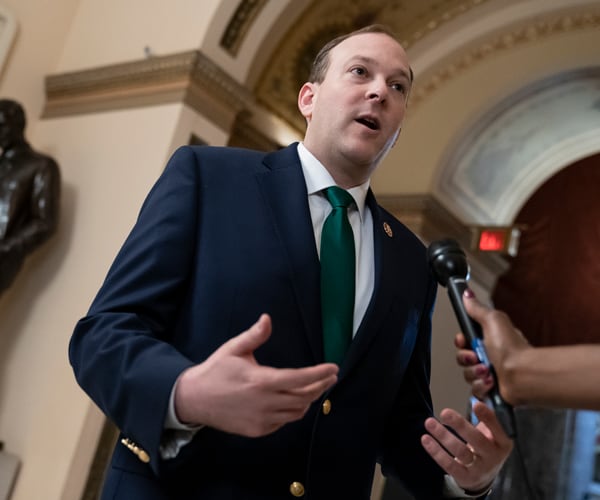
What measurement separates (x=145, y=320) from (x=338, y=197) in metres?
0.49

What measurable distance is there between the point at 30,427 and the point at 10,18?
11.1ft

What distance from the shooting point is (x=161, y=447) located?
3.56 feet

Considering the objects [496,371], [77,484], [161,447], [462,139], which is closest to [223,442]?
[161,447]

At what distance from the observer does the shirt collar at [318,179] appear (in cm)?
147

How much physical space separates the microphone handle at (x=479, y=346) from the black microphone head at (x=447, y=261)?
30 mm

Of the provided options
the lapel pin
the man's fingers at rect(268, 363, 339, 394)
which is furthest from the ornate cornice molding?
the man's fingers at rect(268, 363, 339, 394)

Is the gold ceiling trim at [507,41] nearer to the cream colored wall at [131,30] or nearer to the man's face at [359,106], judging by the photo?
the cream colored wall at [131,30]

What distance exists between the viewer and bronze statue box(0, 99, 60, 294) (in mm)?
4758

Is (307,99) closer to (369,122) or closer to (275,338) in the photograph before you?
(369,122)

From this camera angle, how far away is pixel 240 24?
546 cm

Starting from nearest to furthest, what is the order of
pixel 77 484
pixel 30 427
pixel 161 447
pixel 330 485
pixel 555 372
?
pixel 555 372 < pixel 161 447 < pixel 330 485 < pixel 77 484 < pixel 30 427

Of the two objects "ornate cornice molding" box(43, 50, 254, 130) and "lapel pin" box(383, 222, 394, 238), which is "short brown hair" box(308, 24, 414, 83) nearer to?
"lapel pin" box(383, 222, 394, 238)

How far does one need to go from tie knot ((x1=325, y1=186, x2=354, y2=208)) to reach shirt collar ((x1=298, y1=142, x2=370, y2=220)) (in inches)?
0.7

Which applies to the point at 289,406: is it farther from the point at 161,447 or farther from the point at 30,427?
the point at 30,427
